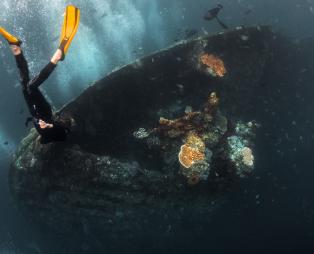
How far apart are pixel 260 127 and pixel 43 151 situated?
4.75 metres

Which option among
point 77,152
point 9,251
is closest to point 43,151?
point 77,152

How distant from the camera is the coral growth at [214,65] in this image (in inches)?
298

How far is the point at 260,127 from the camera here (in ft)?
27.3

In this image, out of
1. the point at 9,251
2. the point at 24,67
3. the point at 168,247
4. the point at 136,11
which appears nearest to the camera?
the point at 24,67

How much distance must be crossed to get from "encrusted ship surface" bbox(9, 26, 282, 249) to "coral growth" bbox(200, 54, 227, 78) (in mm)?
21

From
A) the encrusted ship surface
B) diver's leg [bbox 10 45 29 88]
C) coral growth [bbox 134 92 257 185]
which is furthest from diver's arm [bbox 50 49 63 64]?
coral growth [bbox 134 92 257 185]

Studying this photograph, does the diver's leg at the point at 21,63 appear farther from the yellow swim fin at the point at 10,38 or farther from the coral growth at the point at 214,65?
the coral growth at the point at 214,65

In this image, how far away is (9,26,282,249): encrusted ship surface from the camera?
716 cm

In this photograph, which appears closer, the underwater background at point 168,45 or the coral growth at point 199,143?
the coral growth at point 199,143

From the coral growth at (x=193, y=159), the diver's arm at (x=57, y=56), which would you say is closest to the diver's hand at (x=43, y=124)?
the diver's arm at (x=57, y=56)

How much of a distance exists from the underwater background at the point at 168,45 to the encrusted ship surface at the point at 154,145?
761 mm

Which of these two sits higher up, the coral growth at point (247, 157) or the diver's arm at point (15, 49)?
the diver's arm at point (15, 49)

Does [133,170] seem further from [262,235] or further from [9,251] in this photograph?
[9,251]

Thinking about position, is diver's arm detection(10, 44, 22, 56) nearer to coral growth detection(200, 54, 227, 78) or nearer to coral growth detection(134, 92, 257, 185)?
coral growth detection(134, 92, 257, 185)
